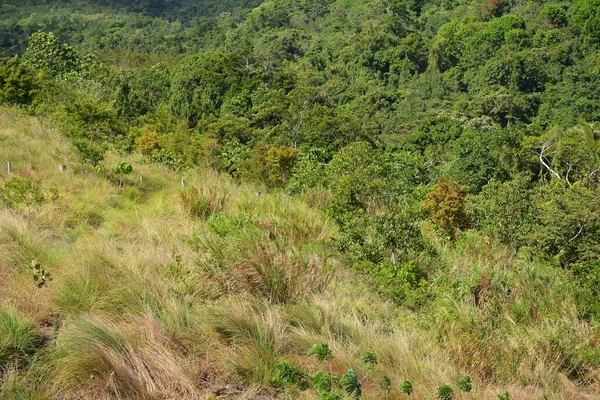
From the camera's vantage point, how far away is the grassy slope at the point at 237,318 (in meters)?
2.57

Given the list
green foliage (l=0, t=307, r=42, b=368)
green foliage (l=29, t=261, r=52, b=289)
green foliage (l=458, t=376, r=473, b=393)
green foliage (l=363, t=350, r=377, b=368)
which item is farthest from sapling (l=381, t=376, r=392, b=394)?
green foliage (l=29, t=261, r=52, b=289)

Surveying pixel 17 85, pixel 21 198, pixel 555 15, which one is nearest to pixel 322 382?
pixel 21 198

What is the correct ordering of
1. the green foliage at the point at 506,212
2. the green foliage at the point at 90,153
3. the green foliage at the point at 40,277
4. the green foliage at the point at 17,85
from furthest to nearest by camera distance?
the green foliage at the point at 17,85 < the green foliage at the point at 90,153 < the green foliage at the point at 506,212 < the green foliage at the point at 40,277

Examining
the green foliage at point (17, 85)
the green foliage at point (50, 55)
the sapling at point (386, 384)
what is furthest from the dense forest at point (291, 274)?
the green foliage at point (50, 55)

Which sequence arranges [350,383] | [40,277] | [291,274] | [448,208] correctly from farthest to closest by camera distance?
[448,208], [291,274], [40,277], [350,383]

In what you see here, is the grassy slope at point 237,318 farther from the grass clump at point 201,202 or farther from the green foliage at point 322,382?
the grass clump at point 201,202

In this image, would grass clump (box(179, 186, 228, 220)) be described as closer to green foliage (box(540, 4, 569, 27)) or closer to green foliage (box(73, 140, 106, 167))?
green foliage (box(73, 140, 106, 167))

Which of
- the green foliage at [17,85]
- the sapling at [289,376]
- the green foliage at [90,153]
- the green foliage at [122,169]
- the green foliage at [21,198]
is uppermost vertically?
the sapling at [289,376]

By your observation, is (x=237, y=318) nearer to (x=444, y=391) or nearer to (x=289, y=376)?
(x=289, y=376)

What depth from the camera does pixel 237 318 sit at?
3055mm

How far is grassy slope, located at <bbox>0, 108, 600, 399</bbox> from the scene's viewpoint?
8.44 feet

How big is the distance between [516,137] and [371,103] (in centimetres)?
3421

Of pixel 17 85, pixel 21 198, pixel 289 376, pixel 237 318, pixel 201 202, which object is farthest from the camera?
pixel 17 85

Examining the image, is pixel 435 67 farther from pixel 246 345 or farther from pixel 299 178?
pixel 246 345
